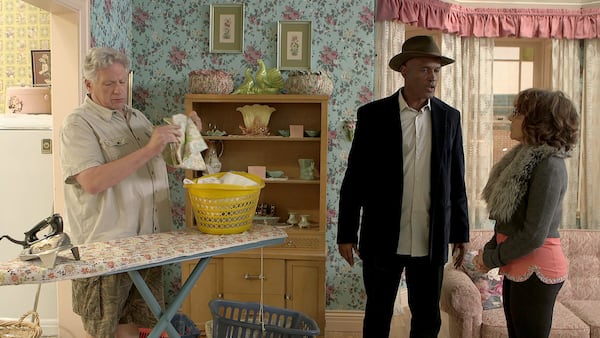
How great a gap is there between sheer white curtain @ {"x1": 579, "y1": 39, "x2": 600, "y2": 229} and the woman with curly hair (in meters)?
2.72

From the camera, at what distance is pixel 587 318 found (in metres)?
3.12

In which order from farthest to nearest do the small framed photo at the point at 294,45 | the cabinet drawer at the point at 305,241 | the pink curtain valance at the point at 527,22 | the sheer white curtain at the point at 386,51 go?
1. the pink curtain valance at the point at 527,22
2. the sheer white curtain at the point at 386,51
3. the small framed photo at the point at 294,45
4. the cabinet drawer at the point at 305,241

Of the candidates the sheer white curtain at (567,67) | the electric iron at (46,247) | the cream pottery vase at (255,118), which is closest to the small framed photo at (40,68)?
the cream pottery vase at (255,118)

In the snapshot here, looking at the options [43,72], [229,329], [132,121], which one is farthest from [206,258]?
[43,72]

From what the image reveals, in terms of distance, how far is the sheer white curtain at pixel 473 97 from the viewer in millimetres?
4414

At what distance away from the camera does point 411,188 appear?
2289 mm

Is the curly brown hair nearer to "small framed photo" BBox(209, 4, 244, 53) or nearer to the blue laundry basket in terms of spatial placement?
the blue laundry basket

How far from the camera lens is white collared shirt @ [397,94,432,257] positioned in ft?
7.47

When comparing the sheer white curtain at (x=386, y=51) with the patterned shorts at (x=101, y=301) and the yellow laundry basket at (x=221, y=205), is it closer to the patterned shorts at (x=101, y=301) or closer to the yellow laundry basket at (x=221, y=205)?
the yellow laundry basket at (x=221, y=205)

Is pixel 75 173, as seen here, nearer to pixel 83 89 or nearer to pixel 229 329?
pixel 229 329

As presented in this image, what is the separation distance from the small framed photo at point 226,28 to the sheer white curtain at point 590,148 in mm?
2764

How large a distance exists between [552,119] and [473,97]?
7.98ft

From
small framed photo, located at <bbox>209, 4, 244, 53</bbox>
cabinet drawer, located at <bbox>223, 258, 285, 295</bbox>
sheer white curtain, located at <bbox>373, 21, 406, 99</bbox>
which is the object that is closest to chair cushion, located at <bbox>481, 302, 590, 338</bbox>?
cabinet drawer, located at <bbox>223, 258, 285, 295</bbox>

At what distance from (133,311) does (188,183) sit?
0.54m
